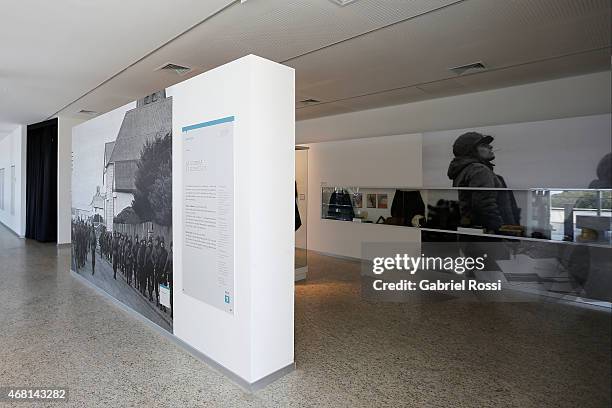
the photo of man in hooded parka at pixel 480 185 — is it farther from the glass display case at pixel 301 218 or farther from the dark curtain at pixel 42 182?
the dark curtain at pixel 42 182

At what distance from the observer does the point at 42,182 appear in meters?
9.59

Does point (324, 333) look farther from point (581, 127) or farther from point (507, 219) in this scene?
point (581, 127)

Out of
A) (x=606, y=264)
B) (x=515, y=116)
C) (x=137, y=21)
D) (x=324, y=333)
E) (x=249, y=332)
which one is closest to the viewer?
(x=249, y=332)

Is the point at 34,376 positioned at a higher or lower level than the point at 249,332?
lower

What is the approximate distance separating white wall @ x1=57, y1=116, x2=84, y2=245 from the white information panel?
23.8ft

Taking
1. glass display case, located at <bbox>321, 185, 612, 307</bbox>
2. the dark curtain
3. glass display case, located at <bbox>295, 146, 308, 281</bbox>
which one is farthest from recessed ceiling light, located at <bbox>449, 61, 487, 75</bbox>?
the dark curtain

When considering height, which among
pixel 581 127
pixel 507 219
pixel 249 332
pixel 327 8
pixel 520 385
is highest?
pixel 327 8

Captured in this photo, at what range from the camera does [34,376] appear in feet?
9.93

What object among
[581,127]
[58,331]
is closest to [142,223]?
[58,331]

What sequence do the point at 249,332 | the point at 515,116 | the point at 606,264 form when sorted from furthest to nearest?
the point at 515,116 < the point at 606,264 < the point at 249,332

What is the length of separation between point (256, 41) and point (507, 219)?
13.7 ft

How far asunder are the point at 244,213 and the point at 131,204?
2.07 meters

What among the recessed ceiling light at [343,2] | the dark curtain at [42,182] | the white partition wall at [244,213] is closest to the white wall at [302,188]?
the white partition wall at [244,213]

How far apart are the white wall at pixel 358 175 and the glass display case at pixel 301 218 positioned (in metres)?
1.39
